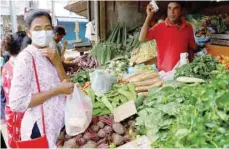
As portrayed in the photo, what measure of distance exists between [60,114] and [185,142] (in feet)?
2.73

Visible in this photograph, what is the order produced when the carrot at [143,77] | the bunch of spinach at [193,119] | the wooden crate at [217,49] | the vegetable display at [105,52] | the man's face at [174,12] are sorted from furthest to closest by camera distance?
the vegetable display at [105,52] < the wooden crate at [217,49] < the man's face at [174,12] < the carrot at [143,77] < the bunch of spinach at [193,119]

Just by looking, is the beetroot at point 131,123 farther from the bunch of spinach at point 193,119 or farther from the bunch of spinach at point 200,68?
the bunch of spinach at point 200,68

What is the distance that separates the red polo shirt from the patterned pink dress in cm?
194

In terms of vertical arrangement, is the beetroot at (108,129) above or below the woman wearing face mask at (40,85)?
below

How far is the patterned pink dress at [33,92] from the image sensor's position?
1612mm

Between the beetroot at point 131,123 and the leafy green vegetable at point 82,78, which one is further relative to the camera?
the leafy green vegetable at point 82,78

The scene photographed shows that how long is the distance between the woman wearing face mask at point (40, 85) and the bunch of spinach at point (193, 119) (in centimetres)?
64

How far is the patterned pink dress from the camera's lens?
161 cm

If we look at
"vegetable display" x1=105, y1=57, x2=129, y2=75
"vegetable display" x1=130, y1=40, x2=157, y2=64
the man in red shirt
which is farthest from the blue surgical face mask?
"vegetable display" x1=130, y1=40, x2=157, y2=64

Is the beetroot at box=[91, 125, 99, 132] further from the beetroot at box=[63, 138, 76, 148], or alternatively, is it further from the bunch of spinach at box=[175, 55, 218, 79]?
the bunch of spinach at box=[175, 55, 218, 79]

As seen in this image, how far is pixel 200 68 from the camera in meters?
2.62

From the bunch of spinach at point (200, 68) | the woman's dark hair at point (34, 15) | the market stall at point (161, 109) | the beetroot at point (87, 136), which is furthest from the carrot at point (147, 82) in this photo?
the woman's dark hair at point (34, 15)

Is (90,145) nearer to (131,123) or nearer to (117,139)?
(117,139)

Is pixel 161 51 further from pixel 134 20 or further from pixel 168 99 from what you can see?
pixel 134 20
